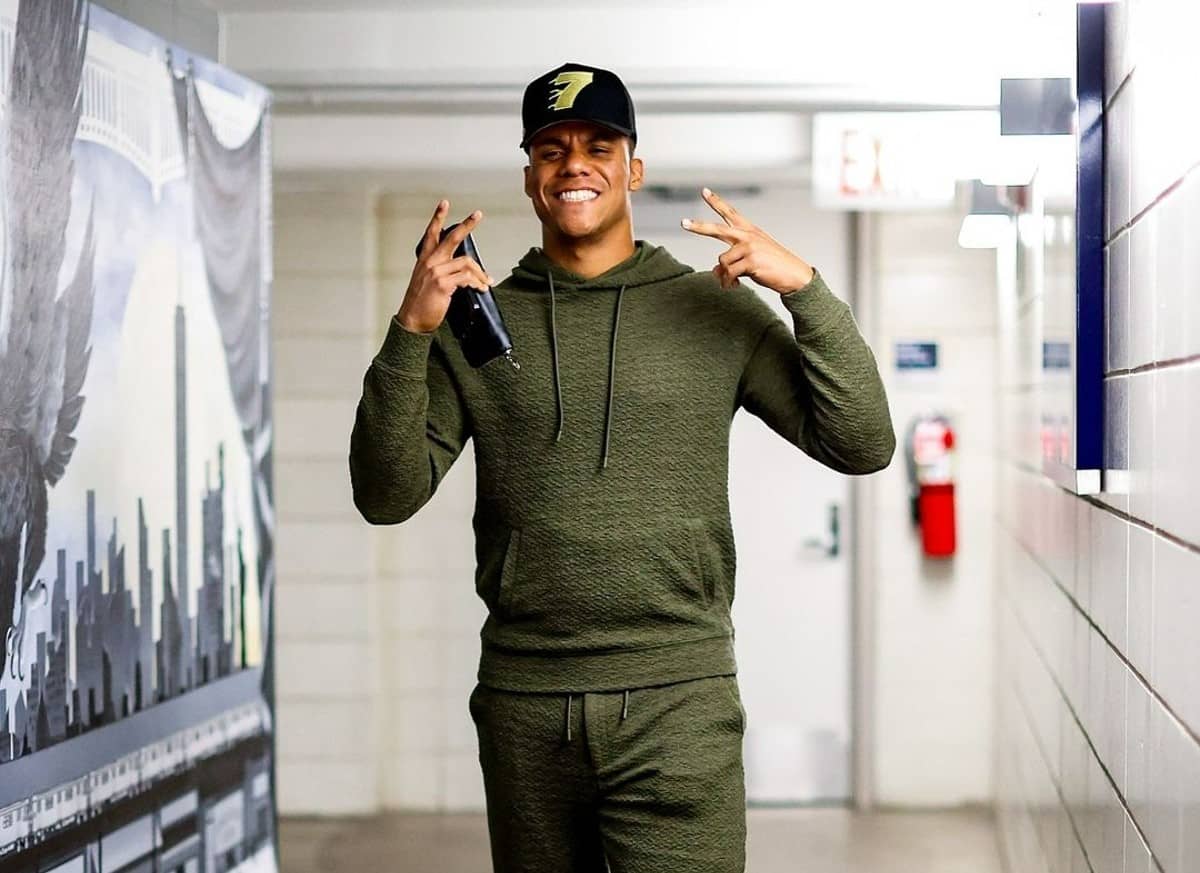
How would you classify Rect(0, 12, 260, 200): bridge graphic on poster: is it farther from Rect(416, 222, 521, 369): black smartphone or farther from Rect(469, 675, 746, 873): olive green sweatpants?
Rect(469, 675, 746, 873): olive green sweatpants

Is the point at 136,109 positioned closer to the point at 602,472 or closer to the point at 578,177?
the point at 578,177

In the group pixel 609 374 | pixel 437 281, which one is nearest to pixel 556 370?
pixel 609 374

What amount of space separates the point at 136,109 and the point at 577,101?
0.97m

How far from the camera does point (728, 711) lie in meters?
1.98

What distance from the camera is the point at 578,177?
1.95 metres

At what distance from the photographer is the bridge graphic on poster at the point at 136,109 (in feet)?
8.02

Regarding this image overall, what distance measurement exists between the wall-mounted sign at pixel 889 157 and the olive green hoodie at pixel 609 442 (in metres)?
2.44

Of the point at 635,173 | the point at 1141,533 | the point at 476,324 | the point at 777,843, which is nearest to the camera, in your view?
the point at 1141,533

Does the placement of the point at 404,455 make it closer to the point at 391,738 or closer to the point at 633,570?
the point at 633,570

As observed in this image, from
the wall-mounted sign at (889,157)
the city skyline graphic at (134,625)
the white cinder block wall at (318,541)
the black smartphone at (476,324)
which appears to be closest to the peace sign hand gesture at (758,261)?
the black smartphone at (476,324)

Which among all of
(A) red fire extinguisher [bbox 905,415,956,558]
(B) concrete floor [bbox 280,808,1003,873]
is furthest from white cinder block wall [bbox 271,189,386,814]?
(A) red fire extinguisher [bbox 905,415,956,558]

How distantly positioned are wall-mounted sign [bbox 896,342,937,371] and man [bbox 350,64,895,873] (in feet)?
12.9

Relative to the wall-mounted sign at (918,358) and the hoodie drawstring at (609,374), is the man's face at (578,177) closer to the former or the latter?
the hoodie drawstring at (609,374)

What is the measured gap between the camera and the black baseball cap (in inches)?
76.5
